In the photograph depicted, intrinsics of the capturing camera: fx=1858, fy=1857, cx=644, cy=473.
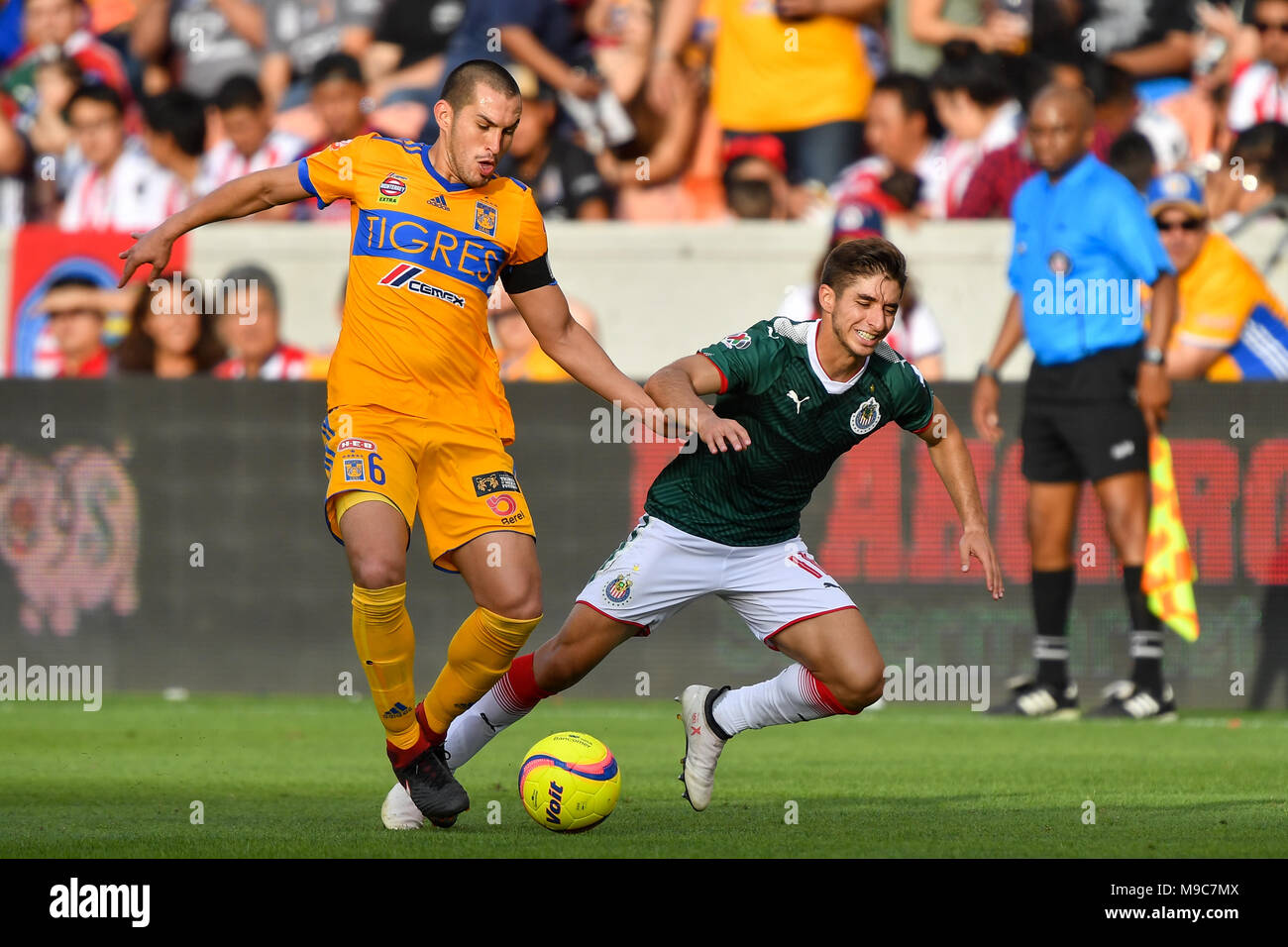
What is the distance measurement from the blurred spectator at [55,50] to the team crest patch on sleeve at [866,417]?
1055 centimetres

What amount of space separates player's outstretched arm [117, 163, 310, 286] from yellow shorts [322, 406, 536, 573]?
773 millimetres

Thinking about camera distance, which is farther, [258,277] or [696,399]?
[258,277]

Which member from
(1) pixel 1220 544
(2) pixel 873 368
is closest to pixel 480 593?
(2) pixel 873 368

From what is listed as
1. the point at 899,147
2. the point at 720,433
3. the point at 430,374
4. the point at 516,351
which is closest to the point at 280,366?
the point at 516,351

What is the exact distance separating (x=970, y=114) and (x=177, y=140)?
623 centimetres

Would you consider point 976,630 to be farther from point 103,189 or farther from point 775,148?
point 103,189

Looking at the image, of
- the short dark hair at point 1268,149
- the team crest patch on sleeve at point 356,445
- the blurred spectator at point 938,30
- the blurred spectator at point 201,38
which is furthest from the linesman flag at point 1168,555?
the blurred spectator at point 201,38

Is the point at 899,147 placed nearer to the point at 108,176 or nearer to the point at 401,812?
the point at 108,176

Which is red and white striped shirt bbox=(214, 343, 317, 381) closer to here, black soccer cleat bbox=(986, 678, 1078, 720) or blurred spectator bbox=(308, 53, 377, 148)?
blurred spectator bbox=(308, 53, 377, 148)

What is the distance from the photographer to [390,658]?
6418 mm

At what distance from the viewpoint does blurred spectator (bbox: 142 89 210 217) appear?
14672 mm

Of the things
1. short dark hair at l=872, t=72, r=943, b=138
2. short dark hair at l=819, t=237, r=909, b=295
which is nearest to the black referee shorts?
short dark hair at l=872, t=72, r=943, b=138

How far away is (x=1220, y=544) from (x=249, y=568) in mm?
6240

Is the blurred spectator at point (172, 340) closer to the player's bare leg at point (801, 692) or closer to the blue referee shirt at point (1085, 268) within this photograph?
the blue referee shirt at point (1085, 268)
